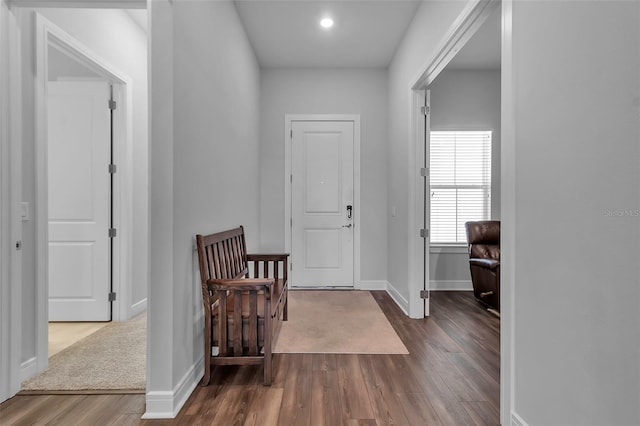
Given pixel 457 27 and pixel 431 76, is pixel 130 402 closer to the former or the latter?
pixel 457 27

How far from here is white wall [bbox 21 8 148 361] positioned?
211 centimetres

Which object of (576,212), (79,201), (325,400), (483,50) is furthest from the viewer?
(483,50)

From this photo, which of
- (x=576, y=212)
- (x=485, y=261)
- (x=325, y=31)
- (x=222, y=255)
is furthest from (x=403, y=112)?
(x=576, y=212)

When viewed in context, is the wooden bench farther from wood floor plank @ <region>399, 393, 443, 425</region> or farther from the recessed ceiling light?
Answer: the recessed ceiling light

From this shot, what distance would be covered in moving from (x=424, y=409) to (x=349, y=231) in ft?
9.38

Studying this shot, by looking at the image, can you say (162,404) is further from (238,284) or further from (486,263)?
(486,263)

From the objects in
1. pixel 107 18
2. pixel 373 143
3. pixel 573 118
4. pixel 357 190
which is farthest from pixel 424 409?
pixel 107 18

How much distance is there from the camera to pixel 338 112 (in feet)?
14.9

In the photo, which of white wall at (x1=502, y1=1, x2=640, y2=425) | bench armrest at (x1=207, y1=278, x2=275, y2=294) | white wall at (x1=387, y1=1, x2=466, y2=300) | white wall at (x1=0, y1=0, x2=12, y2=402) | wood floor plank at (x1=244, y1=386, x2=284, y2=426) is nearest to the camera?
white wall at (x1=502, y1=1, x2=640, y2=425)

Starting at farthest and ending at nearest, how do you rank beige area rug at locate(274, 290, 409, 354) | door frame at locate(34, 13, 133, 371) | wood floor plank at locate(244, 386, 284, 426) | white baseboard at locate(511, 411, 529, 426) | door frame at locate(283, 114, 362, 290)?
door frame at locate(283, 114, 362, 290), beige area rug at locate(274, 290, 409, 354), door frame at locate(34, 13, 133, 371), wood floor plank at locate(244, 386, 284, 426), white baseboard at locate(511, 411, 529, 426)

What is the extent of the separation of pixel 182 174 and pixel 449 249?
3.72 meters

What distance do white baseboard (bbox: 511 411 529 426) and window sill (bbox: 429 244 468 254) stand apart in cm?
310

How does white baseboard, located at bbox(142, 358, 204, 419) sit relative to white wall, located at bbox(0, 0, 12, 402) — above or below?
below

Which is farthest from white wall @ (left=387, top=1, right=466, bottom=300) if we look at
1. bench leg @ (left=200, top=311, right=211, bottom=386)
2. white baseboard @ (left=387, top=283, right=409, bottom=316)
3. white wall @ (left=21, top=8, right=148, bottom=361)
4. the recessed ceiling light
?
white wall @ (left=21, top=8, right=148, bottom=361)
